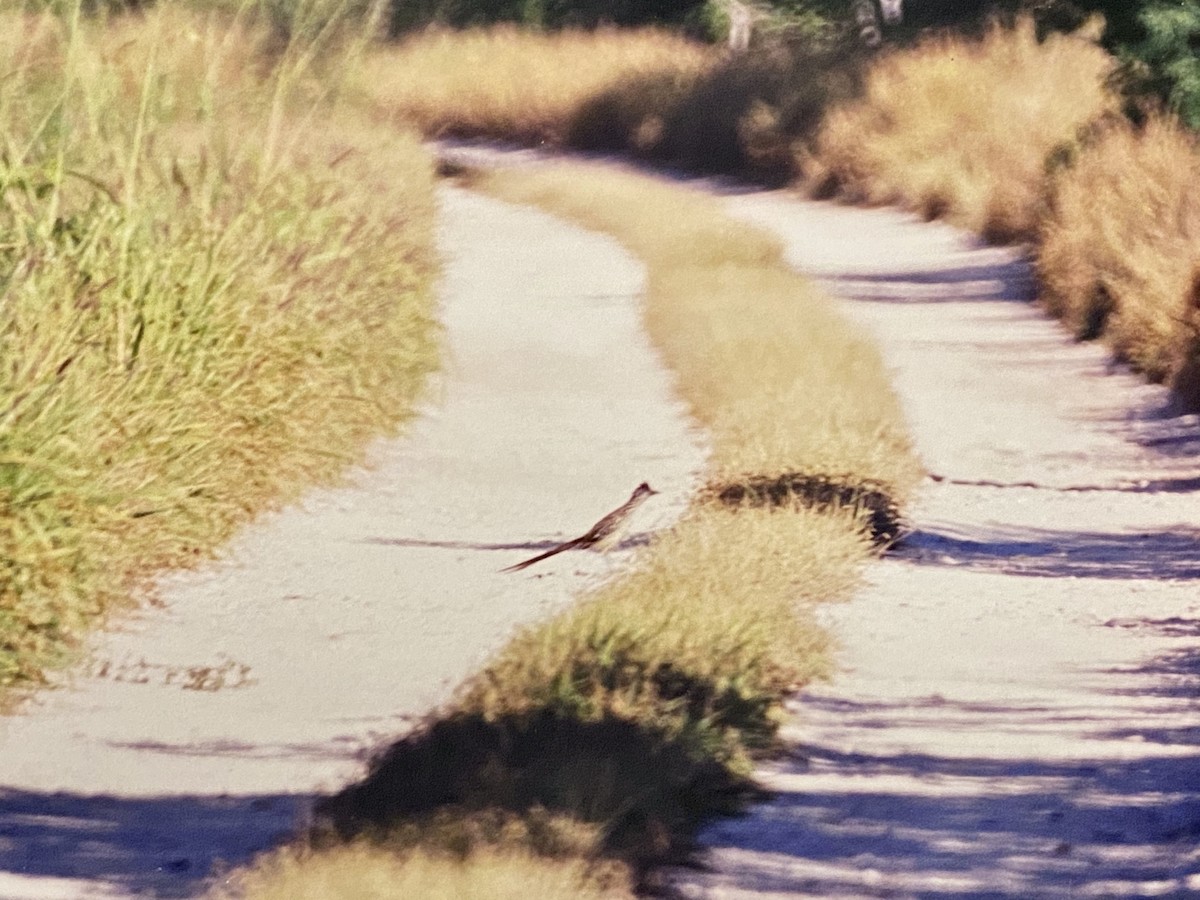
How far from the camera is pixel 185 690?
6.61m

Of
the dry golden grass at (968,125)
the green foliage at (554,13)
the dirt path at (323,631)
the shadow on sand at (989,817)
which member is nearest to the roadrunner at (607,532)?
the dirt path at (323,631)

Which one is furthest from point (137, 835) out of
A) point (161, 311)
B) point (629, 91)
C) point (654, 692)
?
point (629, 91)

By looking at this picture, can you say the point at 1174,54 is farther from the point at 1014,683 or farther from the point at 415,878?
the point at 415,878

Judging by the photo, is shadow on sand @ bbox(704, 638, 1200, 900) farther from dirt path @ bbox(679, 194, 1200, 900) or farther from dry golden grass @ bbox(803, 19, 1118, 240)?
dry golden grass @ bbox(803, 19, 1118, 240)

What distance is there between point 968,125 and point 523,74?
1184cm

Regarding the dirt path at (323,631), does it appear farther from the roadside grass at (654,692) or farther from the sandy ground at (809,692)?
the roadside grass at (654,692)

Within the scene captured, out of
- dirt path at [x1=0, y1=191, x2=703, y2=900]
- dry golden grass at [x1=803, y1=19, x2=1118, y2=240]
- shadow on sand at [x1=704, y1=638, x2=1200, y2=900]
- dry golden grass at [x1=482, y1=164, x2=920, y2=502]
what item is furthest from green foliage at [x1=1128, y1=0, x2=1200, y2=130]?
shadow on sand at [x1=704, y1=638, x2=1200, y2=900]

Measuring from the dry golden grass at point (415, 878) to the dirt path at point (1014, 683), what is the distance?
0.41m

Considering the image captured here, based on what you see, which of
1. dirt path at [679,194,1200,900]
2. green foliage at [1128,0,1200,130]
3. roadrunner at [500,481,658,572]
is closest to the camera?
dirt path at [679,194,1200,900]

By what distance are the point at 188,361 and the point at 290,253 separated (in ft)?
4.77

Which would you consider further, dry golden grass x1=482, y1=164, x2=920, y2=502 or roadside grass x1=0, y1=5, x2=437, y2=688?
dry golden grass x1=482, y1=164, x2=920, y2=502

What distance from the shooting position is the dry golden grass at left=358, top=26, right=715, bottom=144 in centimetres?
3016

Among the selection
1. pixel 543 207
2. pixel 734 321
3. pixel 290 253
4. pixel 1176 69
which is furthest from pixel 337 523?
pixel 543 207

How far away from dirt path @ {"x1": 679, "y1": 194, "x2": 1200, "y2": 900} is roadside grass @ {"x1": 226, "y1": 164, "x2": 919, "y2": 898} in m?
0.15
